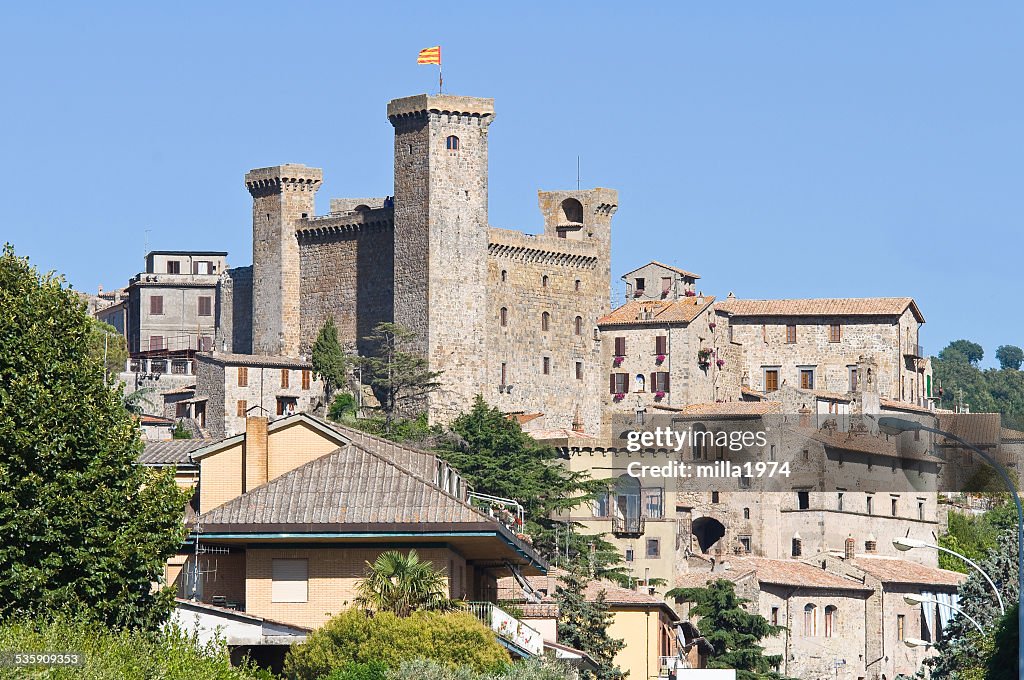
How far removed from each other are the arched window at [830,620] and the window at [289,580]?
190 feet

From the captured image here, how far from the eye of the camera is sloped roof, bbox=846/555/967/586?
98.6m

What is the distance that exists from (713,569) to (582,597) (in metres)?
33.1

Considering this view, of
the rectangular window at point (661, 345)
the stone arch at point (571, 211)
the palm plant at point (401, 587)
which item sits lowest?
the palm plant at point (401, 587)

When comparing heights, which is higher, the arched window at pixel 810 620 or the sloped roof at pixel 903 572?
the sloped roof at pixel 903 572

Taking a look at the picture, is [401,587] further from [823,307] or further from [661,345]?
[823,307]

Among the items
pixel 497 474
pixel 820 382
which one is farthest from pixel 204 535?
pixel 820 382

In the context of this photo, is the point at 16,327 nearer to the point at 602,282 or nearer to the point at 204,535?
the point at 204,535

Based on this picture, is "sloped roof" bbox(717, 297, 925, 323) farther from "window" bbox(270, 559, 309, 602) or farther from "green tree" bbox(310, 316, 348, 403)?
"window" bbox(270, 559, 309, 602)

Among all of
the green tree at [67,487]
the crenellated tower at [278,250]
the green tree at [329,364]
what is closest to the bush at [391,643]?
the green tree at [67,487]

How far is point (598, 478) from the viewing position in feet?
339

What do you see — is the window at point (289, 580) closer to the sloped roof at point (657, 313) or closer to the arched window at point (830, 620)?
the arched window at point (830, 620)

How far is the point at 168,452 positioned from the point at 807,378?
7971 centimetres

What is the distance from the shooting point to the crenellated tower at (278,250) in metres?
110

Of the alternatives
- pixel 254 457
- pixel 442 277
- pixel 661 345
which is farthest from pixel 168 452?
pixel 661 345
